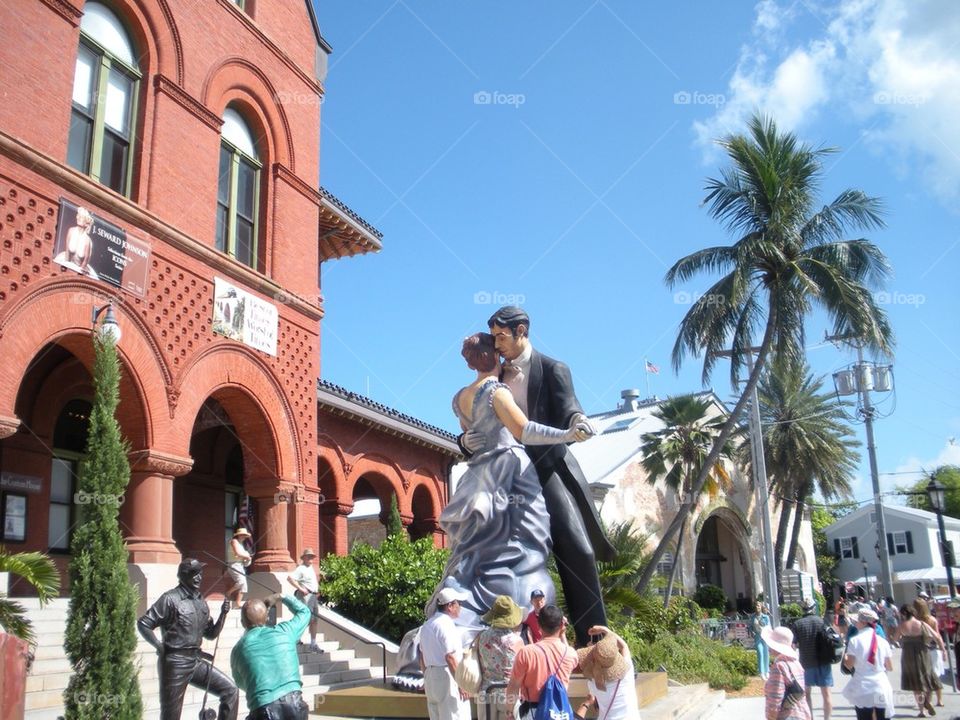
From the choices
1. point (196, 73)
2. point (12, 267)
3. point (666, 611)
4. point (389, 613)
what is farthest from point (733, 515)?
point (12, 267)

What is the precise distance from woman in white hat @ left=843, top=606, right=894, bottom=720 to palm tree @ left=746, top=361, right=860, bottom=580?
1185 inches

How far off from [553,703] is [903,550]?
2096 inches

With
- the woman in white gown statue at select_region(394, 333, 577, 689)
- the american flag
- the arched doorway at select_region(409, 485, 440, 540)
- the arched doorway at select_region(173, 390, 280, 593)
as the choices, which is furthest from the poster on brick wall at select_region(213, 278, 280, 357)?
the arched doorway at select_region(409, 485, 440, 540)

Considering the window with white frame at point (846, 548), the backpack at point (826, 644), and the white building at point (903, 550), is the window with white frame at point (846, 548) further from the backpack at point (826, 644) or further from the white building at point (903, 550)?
the backpack at point (826, 644)

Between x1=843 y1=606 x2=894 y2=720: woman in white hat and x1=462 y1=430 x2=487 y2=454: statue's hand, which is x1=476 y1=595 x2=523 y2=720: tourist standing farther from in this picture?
x1=843 y1=606 x2=894 y2=720: woman in white hat

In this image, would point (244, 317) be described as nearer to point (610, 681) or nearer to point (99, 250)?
point (99, 250)

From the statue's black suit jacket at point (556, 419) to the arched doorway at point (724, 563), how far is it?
38761mm

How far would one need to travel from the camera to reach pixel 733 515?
42.5 meters

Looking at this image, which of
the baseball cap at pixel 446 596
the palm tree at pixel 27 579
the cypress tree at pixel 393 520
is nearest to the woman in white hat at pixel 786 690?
the baseball cap at pixel 446 596

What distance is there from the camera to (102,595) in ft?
27.6

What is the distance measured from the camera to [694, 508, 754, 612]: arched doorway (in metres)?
44.0

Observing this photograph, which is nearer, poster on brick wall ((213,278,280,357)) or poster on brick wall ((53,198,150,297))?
poster on brick wall ((53,198,150,297))

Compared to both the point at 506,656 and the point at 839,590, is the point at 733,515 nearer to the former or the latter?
the point at 839,590

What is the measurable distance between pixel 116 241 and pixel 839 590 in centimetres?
5398
